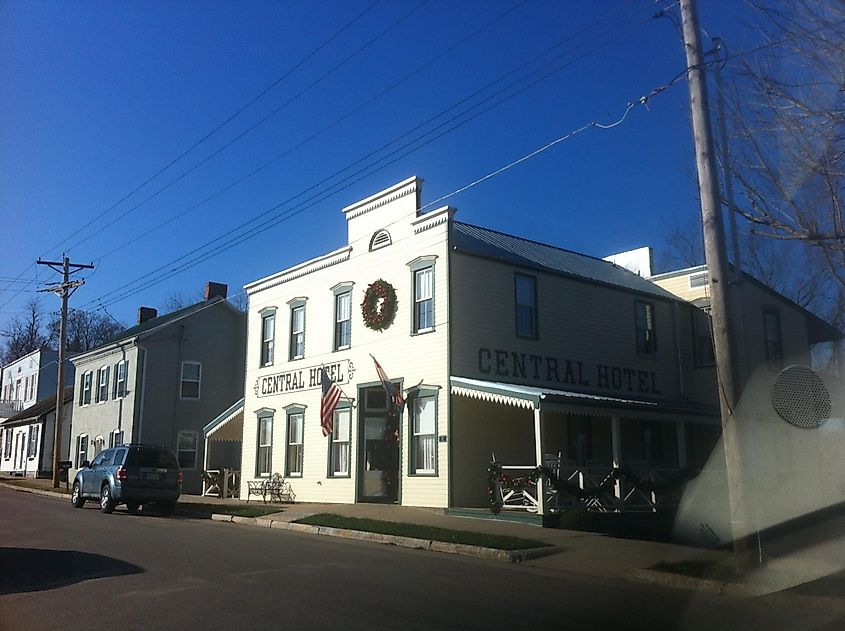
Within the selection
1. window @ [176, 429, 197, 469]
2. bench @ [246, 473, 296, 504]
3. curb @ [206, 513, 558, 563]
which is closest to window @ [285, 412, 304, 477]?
bench @ [246, 473, 296, 504]

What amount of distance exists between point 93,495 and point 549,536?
1424cm

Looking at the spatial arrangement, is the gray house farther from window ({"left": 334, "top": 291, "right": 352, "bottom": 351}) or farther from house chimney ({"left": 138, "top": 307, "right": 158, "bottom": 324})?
window ({"left": 334, "top": 291, "right": 352, "bottom": 351})

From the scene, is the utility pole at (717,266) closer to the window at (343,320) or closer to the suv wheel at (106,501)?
the window at (343,320)

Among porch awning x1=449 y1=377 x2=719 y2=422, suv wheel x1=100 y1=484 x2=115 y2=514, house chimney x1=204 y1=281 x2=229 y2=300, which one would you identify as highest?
house chimney x1=204 y1=281 x2=229 y2=300

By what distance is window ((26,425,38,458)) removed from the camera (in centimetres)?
4778

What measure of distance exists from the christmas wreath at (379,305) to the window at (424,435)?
257 centimetres

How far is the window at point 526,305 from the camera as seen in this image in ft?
70.6

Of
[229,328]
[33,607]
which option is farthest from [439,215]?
[229,328]

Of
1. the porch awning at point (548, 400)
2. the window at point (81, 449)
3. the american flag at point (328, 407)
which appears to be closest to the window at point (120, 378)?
the window at point (81, 449)

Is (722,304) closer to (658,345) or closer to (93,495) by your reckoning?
(658,345)

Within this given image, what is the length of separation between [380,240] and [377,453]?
6.04m

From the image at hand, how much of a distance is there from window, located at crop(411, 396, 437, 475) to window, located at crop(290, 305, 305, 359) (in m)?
6.26

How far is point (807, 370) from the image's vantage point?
980 centimetres

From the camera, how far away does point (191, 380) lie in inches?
1398
